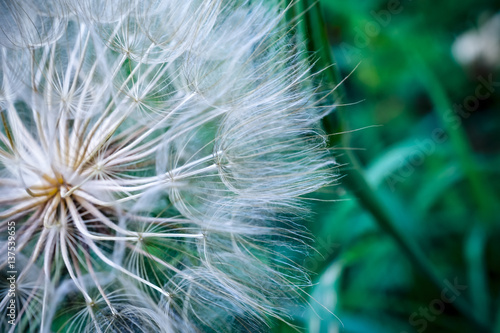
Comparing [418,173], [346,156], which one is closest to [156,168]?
[346,156]

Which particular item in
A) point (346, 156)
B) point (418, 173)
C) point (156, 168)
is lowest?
point (418, 173)

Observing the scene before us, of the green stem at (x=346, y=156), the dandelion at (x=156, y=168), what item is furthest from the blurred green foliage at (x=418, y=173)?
the dandelion at (x=156, y=168)

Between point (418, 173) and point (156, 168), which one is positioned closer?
point (156, 168)

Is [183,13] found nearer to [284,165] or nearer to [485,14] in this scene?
[284,165]

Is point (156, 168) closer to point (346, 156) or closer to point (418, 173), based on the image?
point (346, 156)

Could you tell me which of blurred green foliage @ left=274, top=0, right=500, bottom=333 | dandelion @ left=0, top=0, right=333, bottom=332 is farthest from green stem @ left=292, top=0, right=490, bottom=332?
blurred green foliage @ left=274, top=0, right=500, bottom=333

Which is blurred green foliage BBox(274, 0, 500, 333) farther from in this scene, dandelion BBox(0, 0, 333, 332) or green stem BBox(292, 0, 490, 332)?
dandelion BBox(0, 0, 333, 332)
